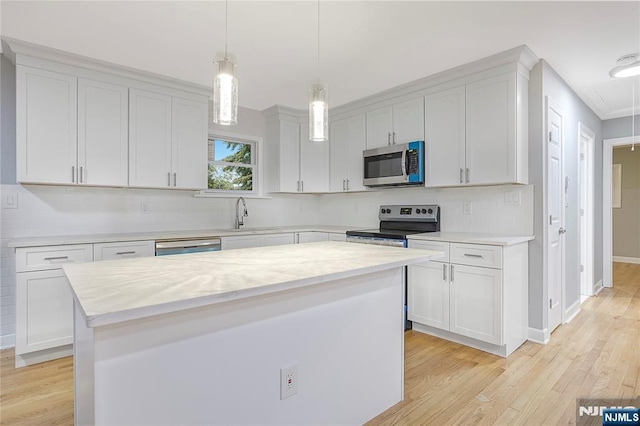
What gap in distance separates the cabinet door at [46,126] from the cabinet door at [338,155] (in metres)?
2.69

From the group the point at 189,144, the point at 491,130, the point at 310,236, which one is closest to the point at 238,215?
the point at 310,236

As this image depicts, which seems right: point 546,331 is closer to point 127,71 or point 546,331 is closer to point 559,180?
point 559,180

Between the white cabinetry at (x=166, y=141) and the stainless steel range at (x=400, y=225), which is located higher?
the white cabinetry at (x=166, y=141)

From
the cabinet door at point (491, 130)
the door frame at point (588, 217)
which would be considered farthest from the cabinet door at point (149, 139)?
the door frame at point (588, 217)

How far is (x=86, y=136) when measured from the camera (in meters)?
2.90

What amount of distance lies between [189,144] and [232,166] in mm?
804

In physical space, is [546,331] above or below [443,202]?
below

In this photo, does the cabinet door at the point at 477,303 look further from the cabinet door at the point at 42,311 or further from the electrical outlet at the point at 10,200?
the electrical outlet at the point at 10,200

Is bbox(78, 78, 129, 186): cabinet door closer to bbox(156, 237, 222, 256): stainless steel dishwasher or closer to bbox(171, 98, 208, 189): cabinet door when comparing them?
bbox(171, 98, 208, 189): cabinet door

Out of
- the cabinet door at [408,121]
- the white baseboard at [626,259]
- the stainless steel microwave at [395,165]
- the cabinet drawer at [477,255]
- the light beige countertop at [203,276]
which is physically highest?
the cabinet door at [408,121]

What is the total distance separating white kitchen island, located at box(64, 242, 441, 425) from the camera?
1.04m

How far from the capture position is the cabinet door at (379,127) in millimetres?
3691

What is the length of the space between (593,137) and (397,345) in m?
4.07

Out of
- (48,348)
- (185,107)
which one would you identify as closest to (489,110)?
(185,107)
